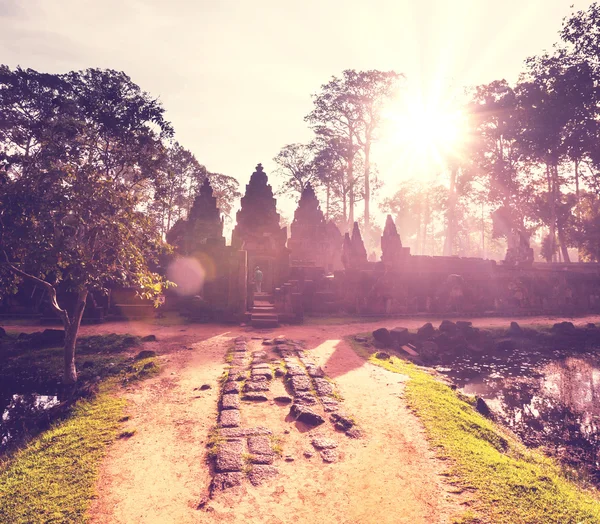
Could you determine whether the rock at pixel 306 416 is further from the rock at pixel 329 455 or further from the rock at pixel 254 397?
the rock at pixel 329 455

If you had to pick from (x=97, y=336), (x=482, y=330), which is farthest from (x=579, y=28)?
(x=97, y=336)

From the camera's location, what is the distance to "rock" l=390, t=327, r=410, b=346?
12.6 meters

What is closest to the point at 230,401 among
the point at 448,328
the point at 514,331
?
the point at 448,328

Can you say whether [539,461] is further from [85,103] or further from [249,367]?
[85,103]

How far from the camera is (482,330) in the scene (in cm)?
1452

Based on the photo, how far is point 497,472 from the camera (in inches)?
173

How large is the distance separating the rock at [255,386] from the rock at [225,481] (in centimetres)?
281

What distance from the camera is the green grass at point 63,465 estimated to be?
12.0ft

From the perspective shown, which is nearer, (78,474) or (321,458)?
(78,474)

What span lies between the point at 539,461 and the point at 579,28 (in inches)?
1095

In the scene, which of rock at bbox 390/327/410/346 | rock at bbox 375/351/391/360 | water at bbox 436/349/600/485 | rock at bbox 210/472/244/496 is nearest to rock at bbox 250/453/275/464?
rock at bbox 210/472/244/496

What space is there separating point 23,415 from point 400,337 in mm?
10827

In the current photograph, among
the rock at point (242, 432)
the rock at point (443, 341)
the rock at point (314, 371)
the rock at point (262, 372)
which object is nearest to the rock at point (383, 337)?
the rock at point (443, 341)

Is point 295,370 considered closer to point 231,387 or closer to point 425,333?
point 231,387
